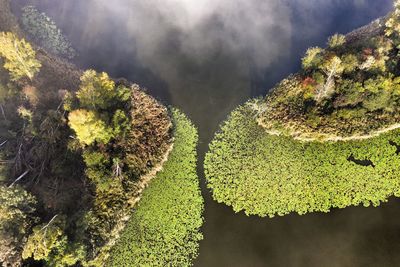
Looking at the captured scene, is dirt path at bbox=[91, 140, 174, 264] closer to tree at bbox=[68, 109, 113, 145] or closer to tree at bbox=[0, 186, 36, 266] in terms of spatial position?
tree at bbox=[68, 109, 113, 145]

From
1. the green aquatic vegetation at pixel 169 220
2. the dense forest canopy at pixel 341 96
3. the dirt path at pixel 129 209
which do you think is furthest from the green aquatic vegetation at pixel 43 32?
the dense forest canopy at pixel 341 96

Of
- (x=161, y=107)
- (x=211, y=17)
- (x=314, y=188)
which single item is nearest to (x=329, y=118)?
(x=314, y=188)

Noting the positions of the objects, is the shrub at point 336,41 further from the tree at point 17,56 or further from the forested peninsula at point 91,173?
the tree at point 17,56

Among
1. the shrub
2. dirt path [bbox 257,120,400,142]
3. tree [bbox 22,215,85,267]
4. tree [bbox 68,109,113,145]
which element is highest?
the shrub

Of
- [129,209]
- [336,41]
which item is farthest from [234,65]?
[129,209]

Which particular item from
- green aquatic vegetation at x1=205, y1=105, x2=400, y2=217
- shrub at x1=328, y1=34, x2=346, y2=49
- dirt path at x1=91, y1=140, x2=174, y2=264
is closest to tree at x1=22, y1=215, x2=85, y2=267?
dirt path at x1=91, y1=140, x2=174, y2=264
